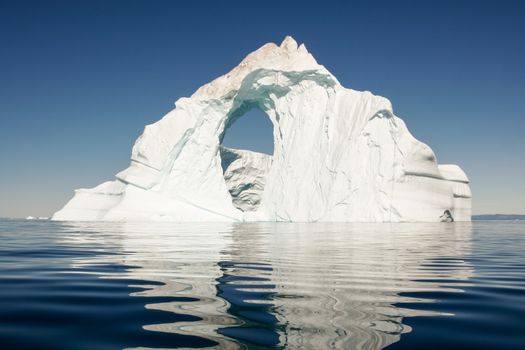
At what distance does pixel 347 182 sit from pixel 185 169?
1407 cm

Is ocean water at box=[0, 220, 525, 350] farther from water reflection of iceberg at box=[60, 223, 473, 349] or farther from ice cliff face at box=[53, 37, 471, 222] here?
ice cliff face at box=[53, 37, 471, 222]

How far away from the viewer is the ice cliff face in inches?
1384

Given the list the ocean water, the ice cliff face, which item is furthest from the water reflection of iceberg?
the ice cliff face

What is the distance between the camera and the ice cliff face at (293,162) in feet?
115

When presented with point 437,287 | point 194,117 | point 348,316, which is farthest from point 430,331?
point 194,117

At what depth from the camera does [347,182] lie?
119ft

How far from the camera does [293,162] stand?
132 feet

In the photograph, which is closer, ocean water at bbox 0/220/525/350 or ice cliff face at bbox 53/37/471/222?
ocean water at bbox 0/220/525/350

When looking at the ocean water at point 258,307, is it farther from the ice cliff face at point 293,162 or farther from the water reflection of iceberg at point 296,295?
the ice cliff face at point 293,162

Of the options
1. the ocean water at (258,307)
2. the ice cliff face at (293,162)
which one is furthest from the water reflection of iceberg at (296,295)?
the ice cliff face at (293,162)

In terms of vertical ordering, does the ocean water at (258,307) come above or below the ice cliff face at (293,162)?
below

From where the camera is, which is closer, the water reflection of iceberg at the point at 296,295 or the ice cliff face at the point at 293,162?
the water reflection of iceberg at the point at 296,295

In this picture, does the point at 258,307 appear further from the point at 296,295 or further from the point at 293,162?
the point at 293,162

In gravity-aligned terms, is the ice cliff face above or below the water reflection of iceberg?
above
